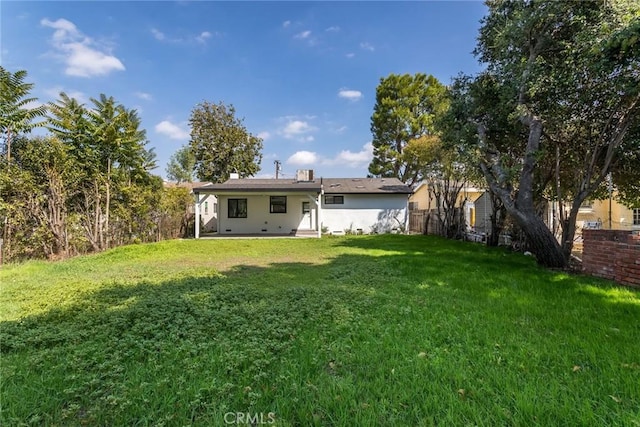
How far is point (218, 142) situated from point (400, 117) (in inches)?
616

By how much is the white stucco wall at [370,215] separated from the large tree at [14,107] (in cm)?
1294

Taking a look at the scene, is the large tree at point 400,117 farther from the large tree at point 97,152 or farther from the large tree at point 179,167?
the large tree at point 179,167

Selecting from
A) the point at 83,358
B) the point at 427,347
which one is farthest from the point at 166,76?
the point at 427,347

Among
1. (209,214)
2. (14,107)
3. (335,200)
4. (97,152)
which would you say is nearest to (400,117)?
(335,200)

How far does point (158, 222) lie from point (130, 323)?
1116 cm

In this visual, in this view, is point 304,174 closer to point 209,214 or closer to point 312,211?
point 312,211

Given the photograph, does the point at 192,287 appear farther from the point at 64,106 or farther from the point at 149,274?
the point at 64,106

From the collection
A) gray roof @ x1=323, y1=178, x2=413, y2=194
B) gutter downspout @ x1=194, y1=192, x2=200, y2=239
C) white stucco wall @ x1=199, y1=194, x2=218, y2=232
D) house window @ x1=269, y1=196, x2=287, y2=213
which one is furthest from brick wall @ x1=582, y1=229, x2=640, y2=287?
white stucco wall @ x1=199, y1=194, x2=218, y2=232

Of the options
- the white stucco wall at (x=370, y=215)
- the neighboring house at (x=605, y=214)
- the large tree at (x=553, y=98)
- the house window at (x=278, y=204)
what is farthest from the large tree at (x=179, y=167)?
the neighboring house at (x=605, y=214)

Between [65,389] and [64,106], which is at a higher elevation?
[64,106]

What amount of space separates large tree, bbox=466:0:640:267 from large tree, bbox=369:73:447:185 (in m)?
17.9

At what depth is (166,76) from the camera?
11.2m

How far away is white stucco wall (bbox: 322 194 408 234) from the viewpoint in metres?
18.1

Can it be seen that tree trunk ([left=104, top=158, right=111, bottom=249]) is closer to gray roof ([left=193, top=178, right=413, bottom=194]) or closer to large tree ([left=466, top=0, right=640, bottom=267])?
gray roof ([left=193, top=178, right=413, bottom=194])
